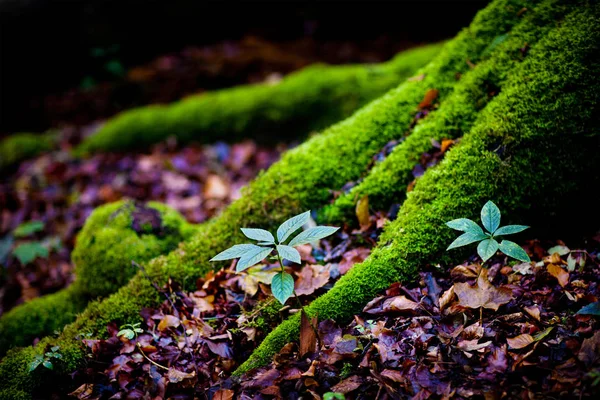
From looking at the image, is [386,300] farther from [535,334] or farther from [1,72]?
[1,72]

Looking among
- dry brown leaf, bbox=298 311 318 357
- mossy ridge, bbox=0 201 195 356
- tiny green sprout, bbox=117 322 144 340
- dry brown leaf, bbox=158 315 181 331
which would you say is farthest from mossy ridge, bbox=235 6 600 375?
mossy ridge, bbox=0 201 195 356

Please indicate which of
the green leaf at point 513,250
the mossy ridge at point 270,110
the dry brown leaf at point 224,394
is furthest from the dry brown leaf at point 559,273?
the mossy ridge at point 270,110

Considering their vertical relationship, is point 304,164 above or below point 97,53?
below

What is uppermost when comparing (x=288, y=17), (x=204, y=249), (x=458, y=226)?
(x=288, y=17)

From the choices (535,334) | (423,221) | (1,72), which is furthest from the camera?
(1,72)

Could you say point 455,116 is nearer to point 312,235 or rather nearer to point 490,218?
point 490,218

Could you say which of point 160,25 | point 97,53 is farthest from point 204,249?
point 160,25
